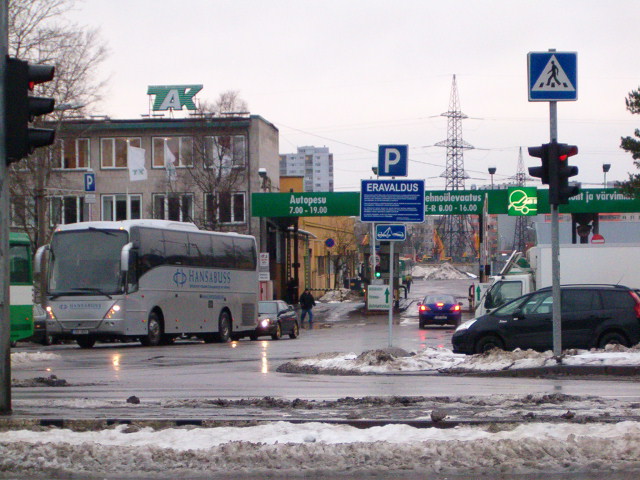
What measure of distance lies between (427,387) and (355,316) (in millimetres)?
41348

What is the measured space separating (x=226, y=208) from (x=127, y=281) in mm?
28842

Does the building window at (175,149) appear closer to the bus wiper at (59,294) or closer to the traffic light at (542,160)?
the bus wiper at (59,294)

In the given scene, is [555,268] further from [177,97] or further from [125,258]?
[177,97]

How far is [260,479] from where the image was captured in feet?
23.3

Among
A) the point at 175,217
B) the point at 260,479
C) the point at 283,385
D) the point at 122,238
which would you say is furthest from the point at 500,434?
the point at 175,217

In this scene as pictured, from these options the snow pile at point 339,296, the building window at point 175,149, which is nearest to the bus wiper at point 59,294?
the building window at point 175,149

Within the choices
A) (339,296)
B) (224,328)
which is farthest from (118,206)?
(224,328)

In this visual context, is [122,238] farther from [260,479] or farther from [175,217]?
[175,217]

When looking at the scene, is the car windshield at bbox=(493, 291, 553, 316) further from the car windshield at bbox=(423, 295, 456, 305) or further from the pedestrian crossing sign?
the car windshield at bbox=(423, 295, 456, 305)

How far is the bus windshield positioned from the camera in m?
28.1

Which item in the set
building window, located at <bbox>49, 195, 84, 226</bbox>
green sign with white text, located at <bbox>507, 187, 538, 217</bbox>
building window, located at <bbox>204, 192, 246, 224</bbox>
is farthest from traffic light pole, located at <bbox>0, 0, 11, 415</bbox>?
building window, located at <bbox>49, 195, 84, 226</bbox>

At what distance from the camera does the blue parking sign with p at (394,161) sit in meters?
19.2

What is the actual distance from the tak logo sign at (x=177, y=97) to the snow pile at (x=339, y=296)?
20.9 metres

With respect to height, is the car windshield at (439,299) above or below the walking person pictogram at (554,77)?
below
